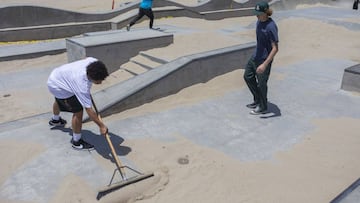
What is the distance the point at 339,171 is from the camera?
4.25 meters

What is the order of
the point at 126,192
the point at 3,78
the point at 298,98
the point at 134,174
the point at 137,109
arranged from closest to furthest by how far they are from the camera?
the point at 126,192 < the point at 134,174 < the point at 137,109 < the point at 298,98 < the point at 3,78

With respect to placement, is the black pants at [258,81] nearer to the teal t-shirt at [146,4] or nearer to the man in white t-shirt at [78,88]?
the man in white t-shirt at [78,88]

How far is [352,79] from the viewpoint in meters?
6.68

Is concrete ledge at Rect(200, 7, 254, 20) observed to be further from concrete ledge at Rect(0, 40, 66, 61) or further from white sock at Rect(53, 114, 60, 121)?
white sock at Rect(53, 114, 60, 121)

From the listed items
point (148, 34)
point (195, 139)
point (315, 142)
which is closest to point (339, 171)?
point (315, 142)

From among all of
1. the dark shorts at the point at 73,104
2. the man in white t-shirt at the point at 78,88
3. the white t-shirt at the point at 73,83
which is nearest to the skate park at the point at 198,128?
the man in white t-shirt at the point at 78,88

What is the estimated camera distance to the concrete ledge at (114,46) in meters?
8.29

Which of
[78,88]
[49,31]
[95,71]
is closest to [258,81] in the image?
[95,71]

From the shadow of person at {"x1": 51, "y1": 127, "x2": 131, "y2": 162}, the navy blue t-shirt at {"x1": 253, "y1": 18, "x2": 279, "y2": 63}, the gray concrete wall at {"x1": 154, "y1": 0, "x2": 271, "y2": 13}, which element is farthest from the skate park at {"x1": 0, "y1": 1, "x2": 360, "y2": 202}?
the gray concrete wall at {"x1": 154, "y1": 0, "x2": 271, "y2": 13}

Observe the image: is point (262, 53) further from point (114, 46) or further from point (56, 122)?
point (114, 46)

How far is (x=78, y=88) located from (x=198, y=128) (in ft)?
6.30

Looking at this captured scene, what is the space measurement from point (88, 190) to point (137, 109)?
230 centimetres

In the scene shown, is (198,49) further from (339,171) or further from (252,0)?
(252,0)

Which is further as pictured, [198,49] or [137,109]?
[198,49]
